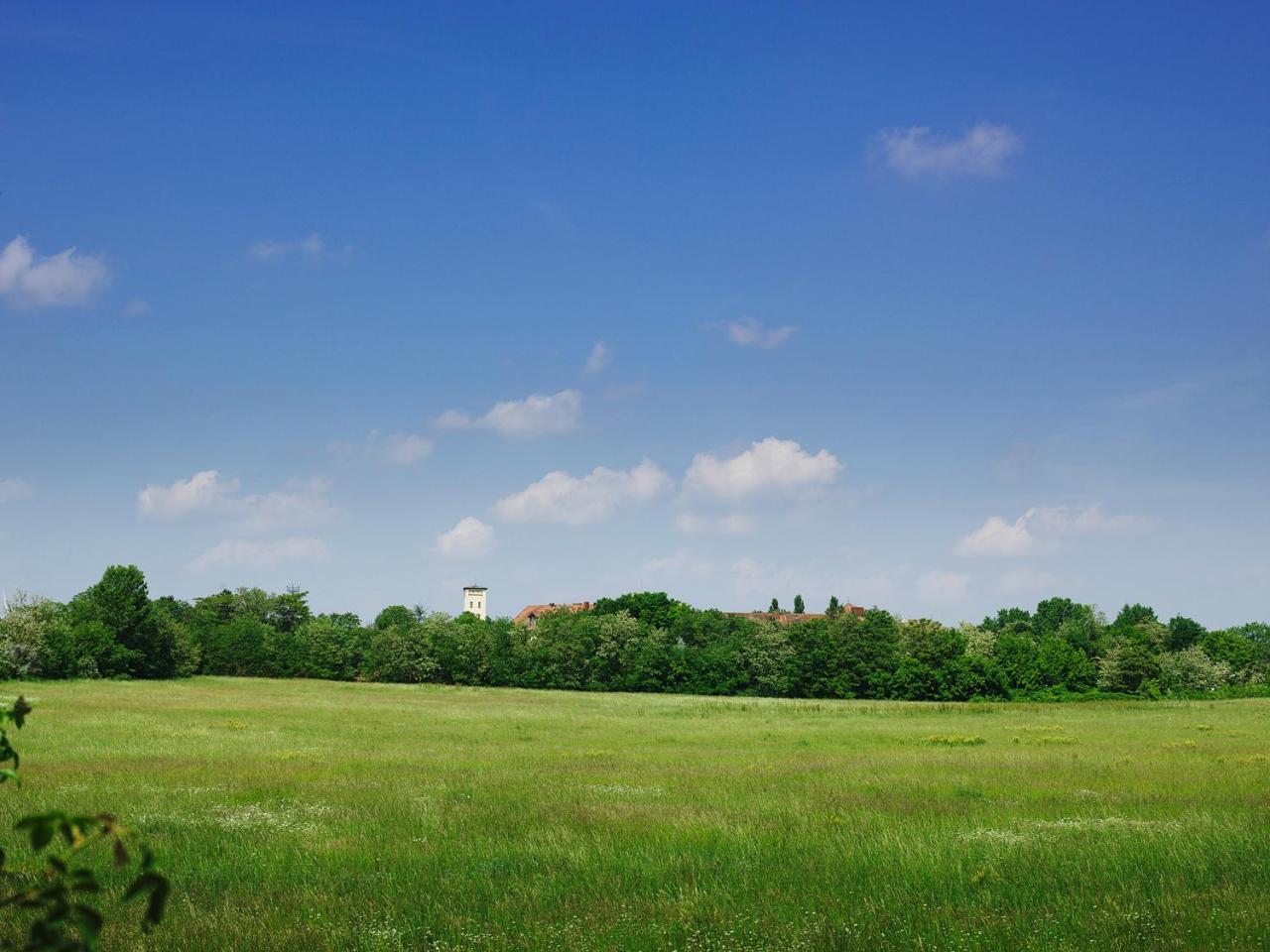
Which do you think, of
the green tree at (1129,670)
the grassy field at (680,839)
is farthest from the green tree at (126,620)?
the green tree at (1129,670)

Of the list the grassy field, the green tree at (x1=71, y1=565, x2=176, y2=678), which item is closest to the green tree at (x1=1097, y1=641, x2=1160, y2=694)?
the grassy field

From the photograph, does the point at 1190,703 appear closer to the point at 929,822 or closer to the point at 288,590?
the point at 929,822

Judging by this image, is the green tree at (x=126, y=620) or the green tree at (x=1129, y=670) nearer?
the green tree at (x=126, y=620)

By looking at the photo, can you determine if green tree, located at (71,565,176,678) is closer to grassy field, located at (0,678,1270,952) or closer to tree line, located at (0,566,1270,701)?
tree line, located at (0,566,1270,701)

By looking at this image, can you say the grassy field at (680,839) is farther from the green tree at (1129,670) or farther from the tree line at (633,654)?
the green tree at (1129,670)

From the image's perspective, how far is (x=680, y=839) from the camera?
1602 centimetres

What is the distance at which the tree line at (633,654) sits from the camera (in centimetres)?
9612

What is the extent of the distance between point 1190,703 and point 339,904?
78716 millimetres

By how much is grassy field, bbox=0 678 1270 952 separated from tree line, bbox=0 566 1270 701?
64172mm

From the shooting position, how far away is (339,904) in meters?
11.7

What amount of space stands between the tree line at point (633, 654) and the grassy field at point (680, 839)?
211ft

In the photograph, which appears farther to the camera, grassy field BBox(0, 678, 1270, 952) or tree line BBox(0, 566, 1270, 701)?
tree line BBox(0, 566, 1270, 701)

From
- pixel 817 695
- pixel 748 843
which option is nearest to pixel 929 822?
pixel 748 843

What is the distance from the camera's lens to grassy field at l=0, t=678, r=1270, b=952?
10703 millimetres
